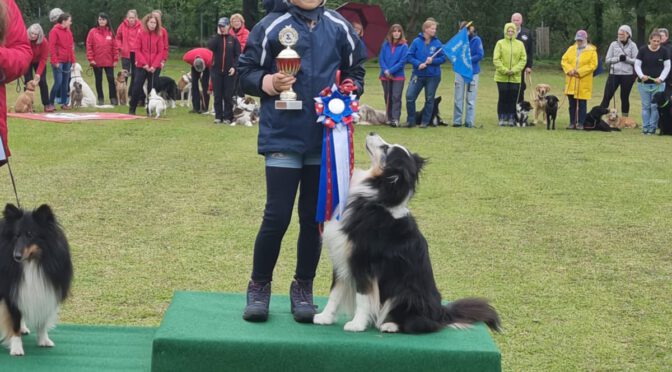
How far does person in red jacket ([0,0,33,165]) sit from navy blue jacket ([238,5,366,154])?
3.42ft

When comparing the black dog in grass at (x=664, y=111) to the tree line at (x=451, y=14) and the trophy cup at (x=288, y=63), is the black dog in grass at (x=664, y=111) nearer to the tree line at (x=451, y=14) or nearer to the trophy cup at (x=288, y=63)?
the trophy cup at (x=288, y=63)

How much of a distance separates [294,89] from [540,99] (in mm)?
14002

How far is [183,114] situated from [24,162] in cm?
708

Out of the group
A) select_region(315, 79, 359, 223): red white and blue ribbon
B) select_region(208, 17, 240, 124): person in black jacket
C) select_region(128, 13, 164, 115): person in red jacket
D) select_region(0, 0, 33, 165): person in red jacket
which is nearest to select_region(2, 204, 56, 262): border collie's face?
select_region(0, 0, 33, 165): person in red jacket

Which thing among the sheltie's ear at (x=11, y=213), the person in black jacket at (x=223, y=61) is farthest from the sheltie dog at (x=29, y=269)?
the person in black jacket at (x=223, y=61)

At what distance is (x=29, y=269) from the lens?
429 cm

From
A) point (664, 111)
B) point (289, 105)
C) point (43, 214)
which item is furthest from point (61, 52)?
point (289, 105)

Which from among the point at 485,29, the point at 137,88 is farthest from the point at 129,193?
the point at 485,29

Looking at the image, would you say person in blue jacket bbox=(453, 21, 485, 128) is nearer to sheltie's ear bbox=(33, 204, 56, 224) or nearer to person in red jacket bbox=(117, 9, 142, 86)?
person in red jacket bbox=(117, 9, 142, 86)

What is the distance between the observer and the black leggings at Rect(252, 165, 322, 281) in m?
4.43

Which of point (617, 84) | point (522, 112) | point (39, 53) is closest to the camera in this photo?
point (39, 53)

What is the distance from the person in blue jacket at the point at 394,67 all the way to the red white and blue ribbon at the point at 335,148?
40.3 ft

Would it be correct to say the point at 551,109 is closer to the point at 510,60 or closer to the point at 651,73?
the point at 510,60

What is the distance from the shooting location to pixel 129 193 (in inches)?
392
